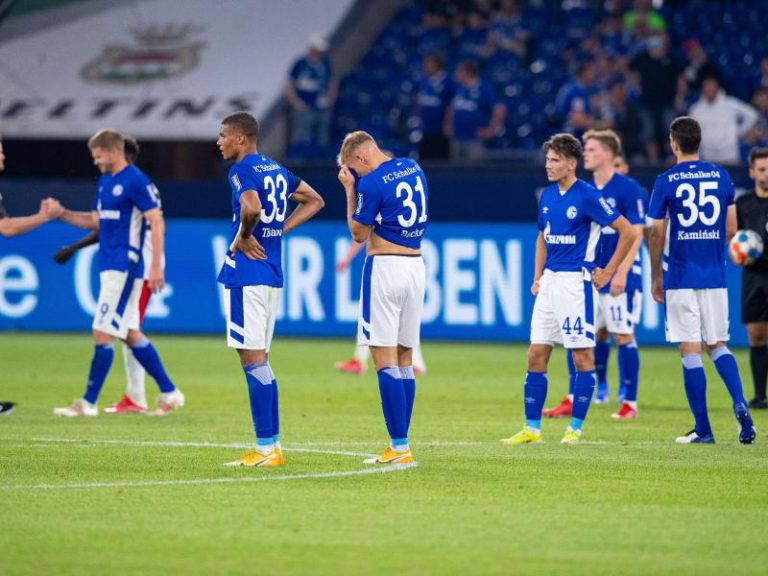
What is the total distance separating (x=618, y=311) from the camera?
14.1 metres

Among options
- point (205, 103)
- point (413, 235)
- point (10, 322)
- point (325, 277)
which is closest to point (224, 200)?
point (325, 277)

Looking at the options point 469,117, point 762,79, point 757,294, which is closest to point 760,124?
point 762,79

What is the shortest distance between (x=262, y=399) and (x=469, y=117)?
47.9ft

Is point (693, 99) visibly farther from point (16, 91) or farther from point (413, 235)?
point (413, 235)

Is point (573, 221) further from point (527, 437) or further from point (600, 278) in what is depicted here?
point (527, 437)

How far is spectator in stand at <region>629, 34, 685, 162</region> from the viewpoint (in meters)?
22.8

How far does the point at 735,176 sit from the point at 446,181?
13.4 feet

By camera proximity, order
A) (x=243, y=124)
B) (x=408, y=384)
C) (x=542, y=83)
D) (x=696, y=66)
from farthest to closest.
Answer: (x=542, y=83) < (x=696, y=66) < (x=408, y=384) < (x=243, y=124)

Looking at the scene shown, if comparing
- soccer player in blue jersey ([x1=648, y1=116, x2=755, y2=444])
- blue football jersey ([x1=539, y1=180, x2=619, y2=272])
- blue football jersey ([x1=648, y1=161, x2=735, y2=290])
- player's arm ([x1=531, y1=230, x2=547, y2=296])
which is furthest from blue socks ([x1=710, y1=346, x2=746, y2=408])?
player's arm ([x1=531, y1=230, x2=547, y2=296])

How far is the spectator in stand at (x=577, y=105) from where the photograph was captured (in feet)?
75.0

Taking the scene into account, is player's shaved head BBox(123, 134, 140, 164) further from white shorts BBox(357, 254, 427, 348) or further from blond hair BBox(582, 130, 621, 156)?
white shorts BBox(357, 254, 427, 348)

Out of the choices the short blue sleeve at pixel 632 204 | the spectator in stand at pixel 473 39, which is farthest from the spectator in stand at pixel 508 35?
the short blue sleeve at pixel 632 204

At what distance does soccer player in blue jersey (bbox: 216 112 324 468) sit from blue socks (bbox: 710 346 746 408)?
135 inches

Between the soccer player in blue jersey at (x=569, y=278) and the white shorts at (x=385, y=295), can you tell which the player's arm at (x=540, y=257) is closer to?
the soccer player in blue jersey at (x=569, y=278)
